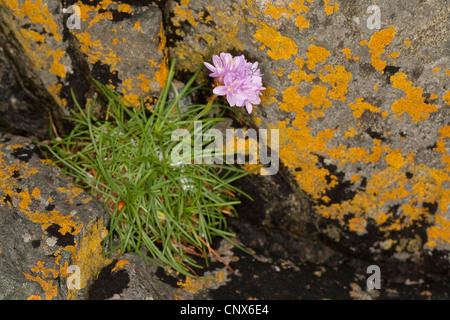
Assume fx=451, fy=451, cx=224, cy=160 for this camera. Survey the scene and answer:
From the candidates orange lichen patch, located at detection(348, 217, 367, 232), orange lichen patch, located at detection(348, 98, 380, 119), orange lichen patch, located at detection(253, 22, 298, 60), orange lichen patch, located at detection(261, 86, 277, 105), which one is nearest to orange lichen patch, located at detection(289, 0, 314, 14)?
orange lichen patch, located at detection(253, 22, 298, 60)

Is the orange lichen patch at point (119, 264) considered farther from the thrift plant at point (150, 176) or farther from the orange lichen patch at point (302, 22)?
the orange lichen patch at point (302, 22)

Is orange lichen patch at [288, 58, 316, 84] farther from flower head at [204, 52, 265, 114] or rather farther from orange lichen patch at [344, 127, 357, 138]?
orange lichen patch at [344, 127, 357, 138]

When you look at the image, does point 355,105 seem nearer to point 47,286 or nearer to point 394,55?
point 394,55

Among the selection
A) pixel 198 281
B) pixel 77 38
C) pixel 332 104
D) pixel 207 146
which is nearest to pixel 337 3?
pixel 332 104

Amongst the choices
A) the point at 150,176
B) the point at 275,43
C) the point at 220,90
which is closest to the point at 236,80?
the point at 220,90

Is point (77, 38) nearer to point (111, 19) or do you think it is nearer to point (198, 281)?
point (111, 19)
